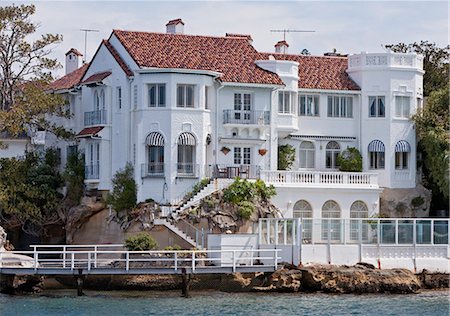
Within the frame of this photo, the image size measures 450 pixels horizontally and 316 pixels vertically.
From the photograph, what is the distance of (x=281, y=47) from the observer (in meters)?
81.1

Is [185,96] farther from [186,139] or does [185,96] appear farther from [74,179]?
[74,179]

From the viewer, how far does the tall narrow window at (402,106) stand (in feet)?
250

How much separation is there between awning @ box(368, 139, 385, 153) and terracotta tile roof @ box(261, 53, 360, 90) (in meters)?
3.17

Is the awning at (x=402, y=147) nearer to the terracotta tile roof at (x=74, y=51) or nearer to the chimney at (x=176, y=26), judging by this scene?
the chimney at (x=176, y=26)

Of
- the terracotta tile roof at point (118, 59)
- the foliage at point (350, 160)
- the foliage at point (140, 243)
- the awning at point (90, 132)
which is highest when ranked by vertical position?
the terracotta tile roof at point (118, 59)

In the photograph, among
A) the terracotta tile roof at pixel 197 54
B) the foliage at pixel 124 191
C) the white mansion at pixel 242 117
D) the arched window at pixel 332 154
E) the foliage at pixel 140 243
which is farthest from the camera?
the arched window at pixel 332 154

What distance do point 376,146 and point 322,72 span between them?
528 centimetres

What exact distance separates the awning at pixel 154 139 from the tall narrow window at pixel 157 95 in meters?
1.54

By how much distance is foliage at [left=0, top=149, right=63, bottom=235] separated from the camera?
73.3 metres

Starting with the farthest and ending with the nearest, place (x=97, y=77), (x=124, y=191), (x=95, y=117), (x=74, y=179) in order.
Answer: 1. (x=74, y=179)
2. (x=97, y=77)
3. (x=95, y=117)
4. (x=124, y=191)

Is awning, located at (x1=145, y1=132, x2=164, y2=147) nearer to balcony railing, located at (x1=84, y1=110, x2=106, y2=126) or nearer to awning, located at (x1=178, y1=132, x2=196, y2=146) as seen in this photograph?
awning, located at (x1=178, y1=132, x2=196, y2=146)

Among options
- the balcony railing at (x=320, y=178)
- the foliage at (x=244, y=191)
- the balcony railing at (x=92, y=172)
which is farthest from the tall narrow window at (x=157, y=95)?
the balcony railing at (x=320, y=178)

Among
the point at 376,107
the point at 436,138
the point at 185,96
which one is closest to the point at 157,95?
the point at 185,96

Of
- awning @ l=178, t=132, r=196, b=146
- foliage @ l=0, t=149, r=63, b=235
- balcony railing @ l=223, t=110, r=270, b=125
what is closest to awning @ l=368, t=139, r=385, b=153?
balcony railing @ l=223, t=110, r=270, b=125
